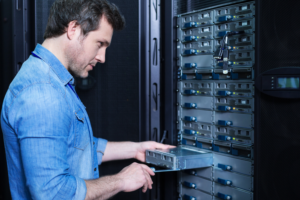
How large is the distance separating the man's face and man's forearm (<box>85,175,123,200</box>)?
0.56 meters

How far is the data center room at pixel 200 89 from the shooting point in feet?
4.80

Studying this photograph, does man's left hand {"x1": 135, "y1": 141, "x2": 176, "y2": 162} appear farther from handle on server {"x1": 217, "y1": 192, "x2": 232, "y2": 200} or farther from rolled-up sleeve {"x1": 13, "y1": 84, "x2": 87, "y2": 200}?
rolled-up sleeve {"x1": 13, "y1": 84, "x2": 87, "y2": 200}

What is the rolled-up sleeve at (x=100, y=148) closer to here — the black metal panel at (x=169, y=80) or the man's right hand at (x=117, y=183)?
the man's right hand at (x=117, y=183)

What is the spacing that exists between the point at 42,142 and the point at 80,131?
0.32m

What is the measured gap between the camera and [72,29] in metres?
1.46

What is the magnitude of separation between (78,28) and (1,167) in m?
1.77

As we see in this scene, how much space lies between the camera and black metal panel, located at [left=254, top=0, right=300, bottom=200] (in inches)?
55.5

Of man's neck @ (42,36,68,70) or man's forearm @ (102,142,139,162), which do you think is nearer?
man's neck @ (42,36,68,70)

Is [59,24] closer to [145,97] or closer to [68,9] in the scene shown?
[68,9]

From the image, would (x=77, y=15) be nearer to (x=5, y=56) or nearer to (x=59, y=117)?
(x=59, y=117)

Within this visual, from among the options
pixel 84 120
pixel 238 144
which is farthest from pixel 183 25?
pixel 84 120

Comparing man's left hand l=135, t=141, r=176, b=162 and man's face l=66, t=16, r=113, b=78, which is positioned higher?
man's face l=66, t=16, r=113, b=78

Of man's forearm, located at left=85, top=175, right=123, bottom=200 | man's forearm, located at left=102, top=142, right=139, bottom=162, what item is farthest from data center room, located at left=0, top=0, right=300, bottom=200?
man's forearm, located at left=85, top=175, right=123, bottom=200

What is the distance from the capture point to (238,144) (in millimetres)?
1924
